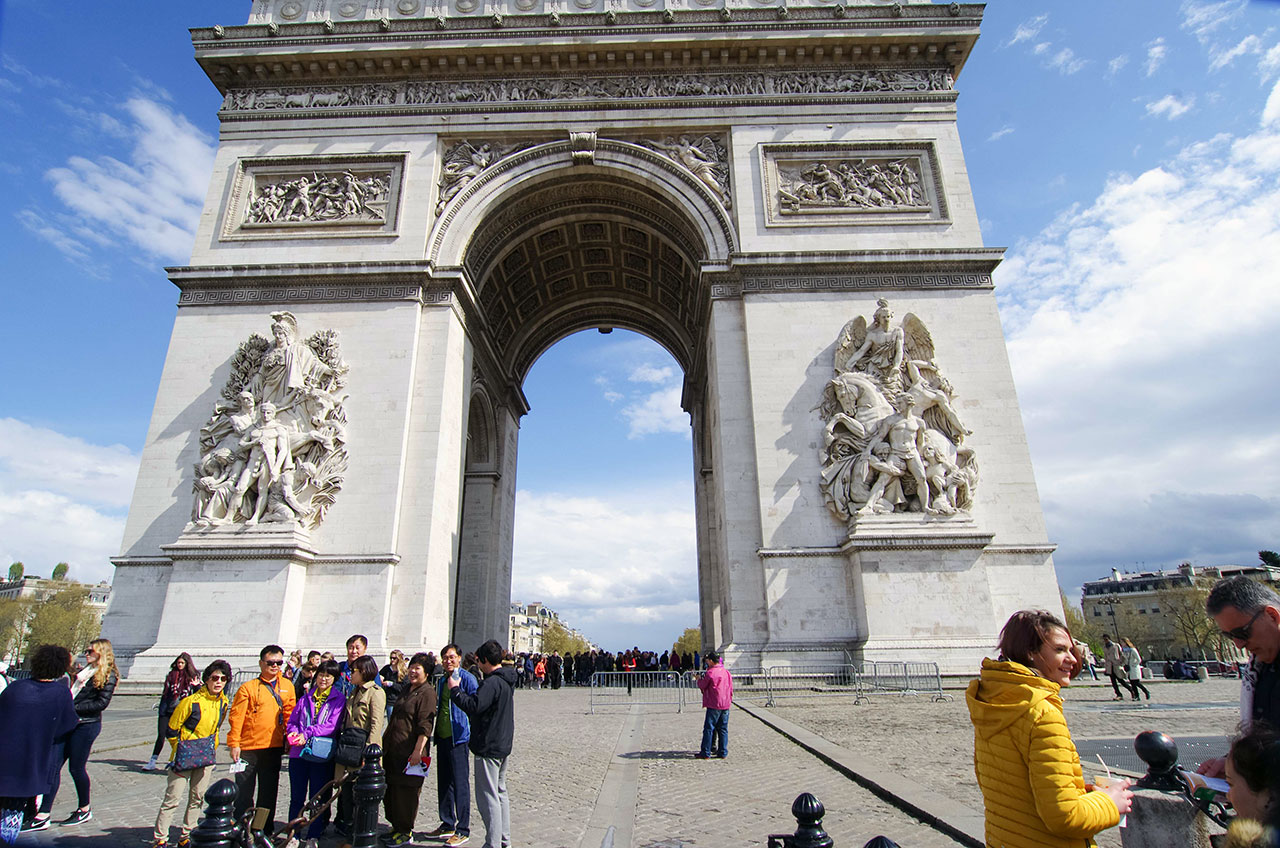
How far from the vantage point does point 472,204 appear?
59.0 ft

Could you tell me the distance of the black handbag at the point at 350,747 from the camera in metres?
4.66

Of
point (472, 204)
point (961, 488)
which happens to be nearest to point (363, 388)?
point (472, 204)

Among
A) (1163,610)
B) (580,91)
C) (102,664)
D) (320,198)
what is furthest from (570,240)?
(1163,610)

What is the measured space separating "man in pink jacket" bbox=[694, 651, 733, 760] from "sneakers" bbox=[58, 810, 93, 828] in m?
5.26

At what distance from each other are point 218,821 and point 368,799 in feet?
3.25

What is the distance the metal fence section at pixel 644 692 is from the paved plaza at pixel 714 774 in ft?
8.12

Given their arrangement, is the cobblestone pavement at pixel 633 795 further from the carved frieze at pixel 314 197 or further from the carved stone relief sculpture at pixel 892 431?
the carved frieze at pixel 314 197

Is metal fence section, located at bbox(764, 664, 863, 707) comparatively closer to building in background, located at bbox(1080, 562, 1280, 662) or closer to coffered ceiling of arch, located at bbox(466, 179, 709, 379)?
coffered ceiling of arch, located at bbox(466, 179, 709, 379)

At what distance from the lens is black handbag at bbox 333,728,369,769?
4660mm

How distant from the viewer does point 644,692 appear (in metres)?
14.9

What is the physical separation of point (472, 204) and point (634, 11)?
6.80 m

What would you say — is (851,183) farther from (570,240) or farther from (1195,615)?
(1195,615)

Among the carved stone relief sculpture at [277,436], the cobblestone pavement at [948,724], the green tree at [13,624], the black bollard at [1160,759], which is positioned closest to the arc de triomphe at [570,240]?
the carved stone relief sculpture at [277,436]

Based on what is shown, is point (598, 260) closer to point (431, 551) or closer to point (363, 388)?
point (363, 388)
